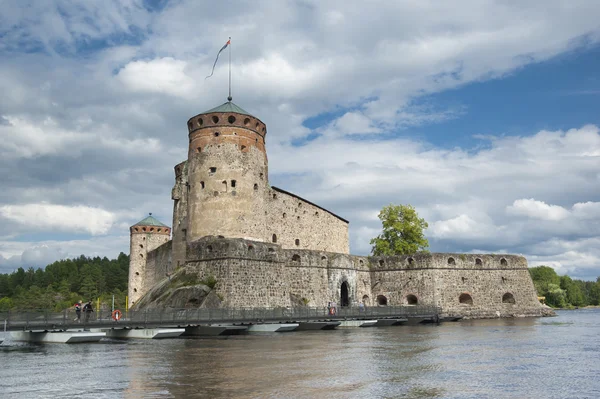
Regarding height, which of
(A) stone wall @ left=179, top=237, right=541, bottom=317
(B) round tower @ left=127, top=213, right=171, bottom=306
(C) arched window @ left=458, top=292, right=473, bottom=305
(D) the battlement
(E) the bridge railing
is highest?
(D) the battlement

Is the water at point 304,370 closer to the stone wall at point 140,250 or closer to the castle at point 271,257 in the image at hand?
the castle at point 271,257

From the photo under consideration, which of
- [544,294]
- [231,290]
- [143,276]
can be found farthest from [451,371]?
[544,294]

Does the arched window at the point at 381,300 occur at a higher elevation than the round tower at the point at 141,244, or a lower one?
lower

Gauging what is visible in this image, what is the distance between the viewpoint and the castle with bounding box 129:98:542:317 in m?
33.0

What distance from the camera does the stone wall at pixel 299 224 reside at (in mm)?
41438

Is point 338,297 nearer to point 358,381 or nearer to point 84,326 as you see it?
point 84,326

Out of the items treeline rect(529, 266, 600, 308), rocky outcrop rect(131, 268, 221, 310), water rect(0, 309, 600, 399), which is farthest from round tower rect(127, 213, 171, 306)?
treeline rect(529, 266, 600, 308)

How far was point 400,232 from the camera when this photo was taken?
2115 inches

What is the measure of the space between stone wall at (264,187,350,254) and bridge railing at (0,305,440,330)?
7.86m

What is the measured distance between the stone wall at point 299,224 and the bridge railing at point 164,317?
786 centimetres

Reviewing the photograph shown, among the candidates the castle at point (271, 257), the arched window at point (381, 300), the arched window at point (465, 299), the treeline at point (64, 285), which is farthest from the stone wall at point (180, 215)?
the treeline at point (64, 285)

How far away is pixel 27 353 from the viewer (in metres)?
18.6

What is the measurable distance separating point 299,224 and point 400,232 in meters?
14.1

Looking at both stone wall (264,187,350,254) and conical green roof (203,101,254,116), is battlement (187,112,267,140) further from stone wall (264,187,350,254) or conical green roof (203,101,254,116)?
stone wall (264,187,350,254)
